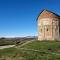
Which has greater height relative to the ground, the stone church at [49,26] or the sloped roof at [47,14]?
the sloped roof at [47,14]

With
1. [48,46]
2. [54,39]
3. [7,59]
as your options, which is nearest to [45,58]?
[7,59]

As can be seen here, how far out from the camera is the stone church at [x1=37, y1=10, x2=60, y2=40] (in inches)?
1454

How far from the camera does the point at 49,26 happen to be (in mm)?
37125

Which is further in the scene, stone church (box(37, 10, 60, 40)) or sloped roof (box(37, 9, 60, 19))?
sloped roof (box(37, 9, 60, 19))

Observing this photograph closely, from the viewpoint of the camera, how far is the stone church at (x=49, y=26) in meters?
36.9

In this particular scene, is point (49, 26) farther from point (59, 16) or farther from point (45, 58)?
point (45, 58)

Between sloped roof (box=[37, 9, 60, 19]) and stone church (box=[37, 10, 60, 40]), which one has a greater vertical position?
sloped roof (box=[37, 9, 60, 19])

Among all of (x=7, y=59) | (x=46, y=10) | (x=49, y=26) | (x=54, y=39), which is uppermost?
(x=46, y=10)

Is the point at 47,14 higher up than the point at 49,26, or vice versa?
the point at 47,14

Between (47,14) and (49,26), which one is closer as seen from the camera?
(49,26)

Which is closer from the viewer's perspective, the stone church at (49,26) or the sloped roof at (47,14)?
the stone church at (49,26)

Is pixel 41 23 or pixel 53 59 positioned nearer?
pixel 53 59

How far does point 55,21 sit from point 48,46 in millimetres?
8958

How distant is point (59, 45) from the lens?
30.0m
